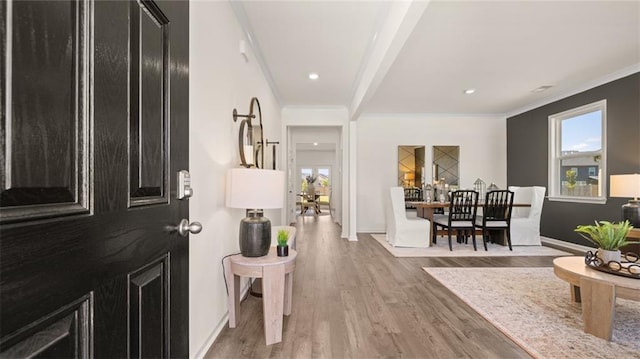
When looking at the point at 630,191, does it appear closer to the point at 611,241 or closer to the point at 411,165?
the point at 611,241

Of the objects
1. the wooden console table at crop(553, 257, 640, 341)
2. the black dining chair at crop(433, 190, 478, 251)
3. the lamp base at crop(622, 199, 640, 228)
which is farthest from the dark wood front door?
the lamp base at crop(622, 199, 640, 228)

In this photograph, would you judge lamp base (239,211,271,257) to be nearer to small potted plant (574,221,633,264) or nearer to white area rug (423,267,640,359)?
white area rug (423,267,640,359)

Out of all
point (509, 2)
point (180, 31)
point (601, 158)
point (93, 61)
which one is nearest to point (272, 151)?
point (509, 2)

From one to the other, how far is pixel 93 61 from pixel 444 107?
6.55 meters

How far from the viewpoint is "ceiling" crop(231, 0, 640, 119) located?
266cm

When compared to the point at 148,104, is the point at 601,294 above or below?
below

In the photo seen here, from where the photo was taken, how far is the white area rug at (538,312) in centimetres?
195

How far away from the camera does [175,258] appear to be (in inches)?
38.2

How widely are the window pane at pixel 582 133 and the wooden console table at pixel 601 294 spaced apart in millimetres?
3652

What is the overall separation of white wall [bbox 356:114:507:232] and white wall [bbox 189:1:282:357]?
178 inches

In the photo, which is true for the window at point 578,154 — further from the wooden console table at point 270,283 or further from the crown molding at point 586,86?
the wooden console table at point 270,283

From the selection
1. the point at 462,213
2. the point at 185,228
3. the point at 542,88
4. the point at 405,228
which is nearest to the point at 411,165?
the point at 462,213

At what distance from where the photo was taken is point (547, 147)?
5.61m

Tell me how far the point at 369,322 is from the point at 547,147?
5.36 metres
